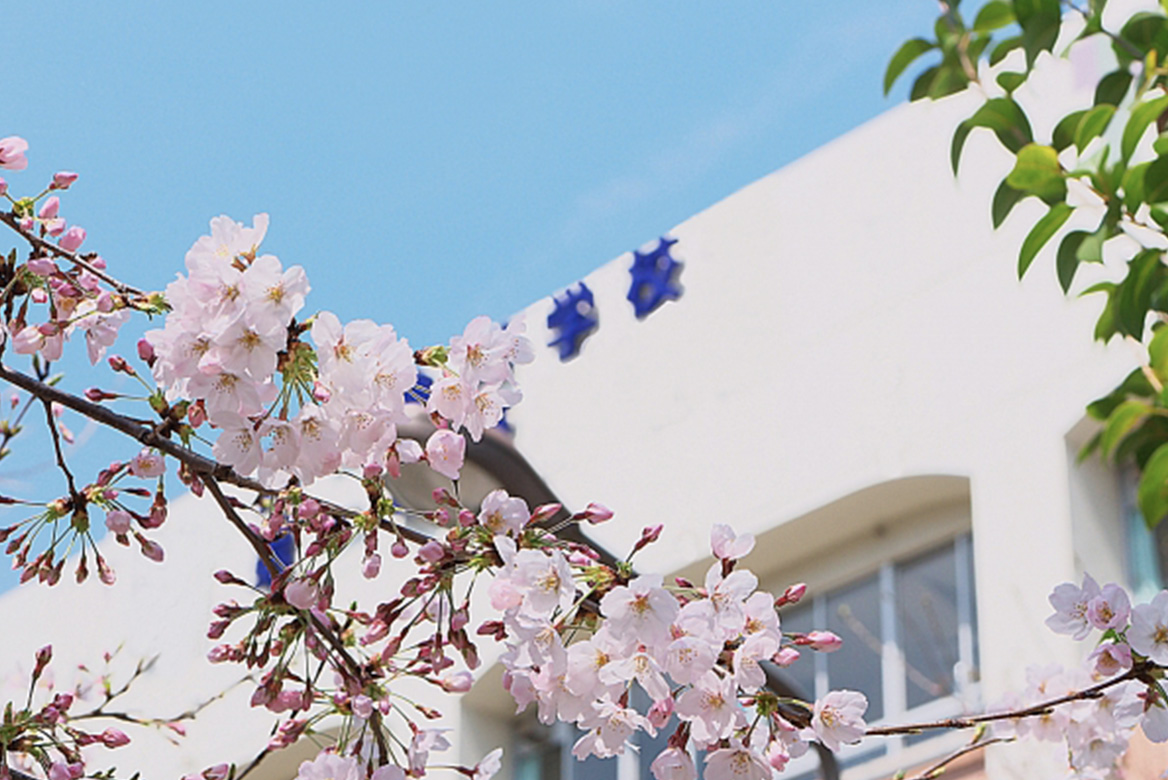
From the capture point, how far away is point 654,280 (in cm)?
828

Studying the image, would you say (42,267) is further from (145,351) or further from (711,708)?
(711,708)

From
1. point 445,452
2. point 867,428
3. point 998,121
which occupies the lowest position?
point 445,452

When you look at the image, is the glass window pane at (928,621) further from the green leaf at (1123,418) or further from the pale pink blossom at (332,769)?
the pale pink blossom at (332,769)

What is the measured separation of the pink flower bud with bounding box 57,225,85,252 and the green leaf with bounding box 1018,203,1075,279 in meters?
2.16

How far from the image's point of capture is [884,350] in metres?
7.04

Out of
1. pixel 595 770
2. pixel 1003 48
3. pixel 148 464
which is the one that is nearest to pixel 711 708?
pixel 148 464

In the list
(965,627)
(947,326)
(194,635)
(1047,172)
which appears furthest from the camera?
(194,635)

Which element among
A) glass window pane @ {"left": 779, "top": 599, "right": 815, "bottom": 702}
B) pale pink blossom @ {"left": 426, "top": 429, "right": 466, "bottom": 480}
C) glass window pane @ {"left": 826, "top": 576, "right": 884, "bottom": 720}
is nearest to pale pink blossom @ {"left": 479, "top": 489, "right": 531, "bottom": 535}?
pale pink blossom @ {"left": 426, "top": 429, "right": 466, "bottom": 480}

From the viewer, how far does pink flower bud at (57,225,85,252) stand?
2205 mm

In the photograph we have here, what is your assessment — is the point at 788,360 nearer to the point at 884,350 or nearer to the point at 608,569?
the point at 884,350

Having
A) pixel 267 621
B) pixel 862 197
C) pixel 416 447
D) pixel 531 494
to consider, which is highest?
pixel 862 197

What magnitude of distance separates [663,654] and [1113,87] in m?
2.76

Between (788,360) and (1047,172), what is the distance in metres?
3.80

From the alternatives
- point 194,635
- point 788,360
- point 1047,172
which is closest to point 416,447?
point 1047,172
